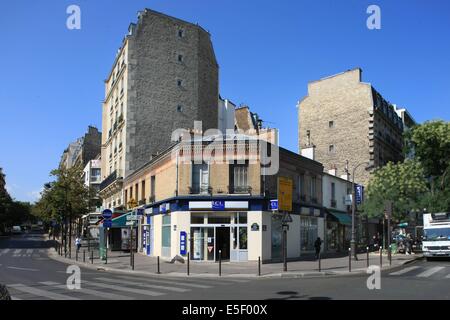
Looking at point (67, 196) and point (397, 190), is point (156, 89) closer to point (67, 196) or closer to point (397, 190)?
point (67, 196)

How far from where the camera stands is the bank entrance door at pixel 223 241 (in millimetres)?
26719

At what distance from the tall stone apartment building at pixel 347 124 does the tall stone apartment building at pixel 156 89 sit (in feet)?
39.9

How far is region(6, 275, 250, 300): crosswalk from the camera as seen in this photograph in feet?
41.1

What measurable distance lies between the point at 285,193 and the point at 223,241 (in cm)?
471

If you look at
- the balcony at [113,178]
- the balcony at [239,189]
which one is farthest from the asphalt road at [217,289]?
the balcony at [113,178]

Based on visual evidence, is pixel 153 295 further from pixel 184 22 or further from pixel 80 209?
pixel 184 22

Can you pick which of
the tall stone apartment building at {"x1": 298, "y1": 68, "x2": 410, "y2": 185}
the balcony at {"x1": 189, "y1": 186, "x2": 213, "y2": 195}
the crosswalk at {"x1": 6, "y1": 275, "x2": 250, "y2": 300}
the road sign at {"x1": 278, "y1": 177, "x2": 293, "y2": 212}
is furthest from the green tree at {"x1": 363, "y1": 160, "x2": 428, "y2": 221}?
the crosswalk at {"x1": 6, "y1": 275, "x2": 250, "y2": 300}

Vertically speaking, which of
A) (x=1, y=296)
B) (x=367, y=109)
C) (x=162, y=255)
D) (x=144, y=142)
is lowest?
(x=162, y=255)

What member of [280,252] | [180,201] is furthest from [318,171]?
[180,201]

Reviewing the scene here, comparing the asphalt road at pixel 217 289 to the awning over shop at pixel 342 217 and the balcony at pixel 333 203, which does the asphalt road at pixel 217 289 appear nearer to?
the awning over shop at pixel 342 217

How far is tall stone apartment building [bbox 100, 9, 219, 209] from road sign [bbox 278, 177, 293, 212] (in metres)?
16.6
